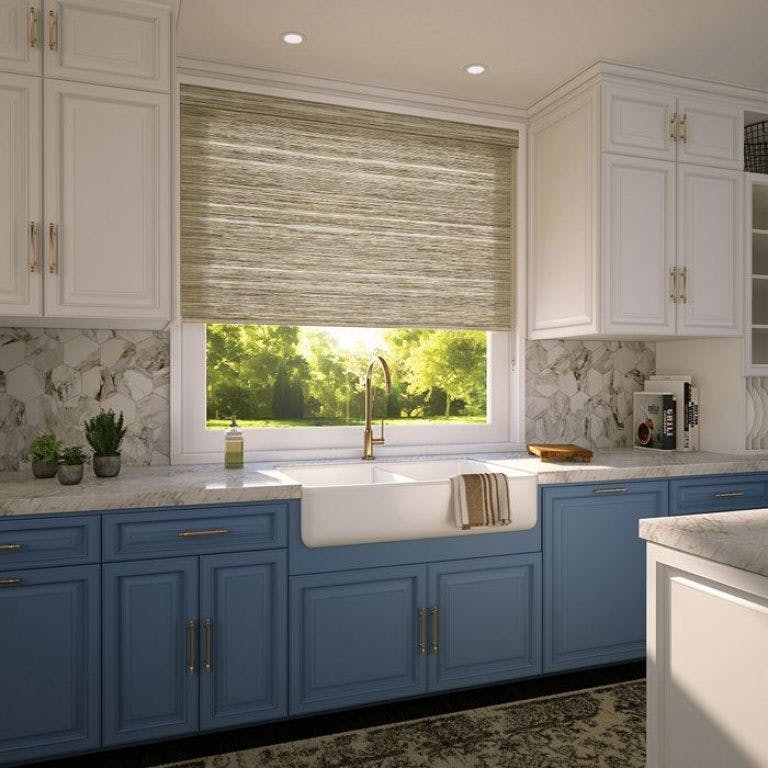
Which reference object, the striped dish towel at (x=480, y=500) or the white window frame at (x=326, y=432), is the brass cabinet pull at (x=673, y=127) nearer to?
the white window frame at (x=326, y=432)

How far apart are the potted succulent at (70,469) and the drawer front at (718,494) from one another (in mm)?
2333

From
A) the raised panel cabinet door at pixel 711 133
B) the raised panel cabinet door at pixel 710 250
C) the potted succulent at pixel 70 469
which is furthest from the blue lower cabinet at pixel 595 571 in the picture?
the potted succulent at pixel 70 469

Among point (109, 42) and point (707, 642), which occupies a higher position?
point (109, 42)

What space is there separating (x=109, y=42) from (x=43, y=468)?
146cm

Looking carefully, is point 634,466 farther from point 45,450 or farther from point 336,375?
point 45,450

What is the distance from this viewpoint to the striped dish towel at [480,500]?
263cm

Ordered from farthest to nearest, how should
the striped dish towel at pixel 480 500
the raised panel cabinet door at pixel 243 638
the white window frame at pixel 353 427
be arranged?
the white window frame at pixel 353 427 < the striped dish towel at pixel 480 500 < the raised panel cabinet door at pixel 243 638

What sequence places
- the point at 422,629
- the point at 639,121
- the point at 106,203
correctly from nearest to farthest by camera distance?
the point at 106,203 → the point at 422,629 → the point at 639,121

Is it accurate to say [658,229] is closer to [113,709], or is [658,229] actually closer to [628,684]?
[628,684]

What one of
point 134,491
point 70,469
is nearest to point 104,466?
point 70,469

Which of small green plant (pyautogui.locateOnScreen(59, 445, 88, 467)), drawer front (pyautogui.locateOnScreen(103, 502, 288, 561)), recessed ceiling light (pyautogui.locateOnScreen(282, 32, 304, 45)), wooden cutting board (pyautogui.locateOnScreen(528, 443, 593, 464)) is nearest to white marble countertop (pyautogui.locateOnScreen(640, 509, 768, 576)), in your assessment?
drawer front (pyautogui.locateOnScreen(103, 502, 288, 561))

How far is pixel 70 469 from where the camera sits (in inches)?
94.8

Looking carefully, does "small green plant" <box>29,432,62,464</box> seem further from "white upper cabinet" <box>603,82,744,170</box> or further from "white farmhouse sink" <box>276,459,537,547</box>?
"white upper cabinet" <box>603,82,744,170</box>

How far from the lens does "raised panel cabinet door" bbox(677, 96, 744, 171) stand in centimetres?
324
